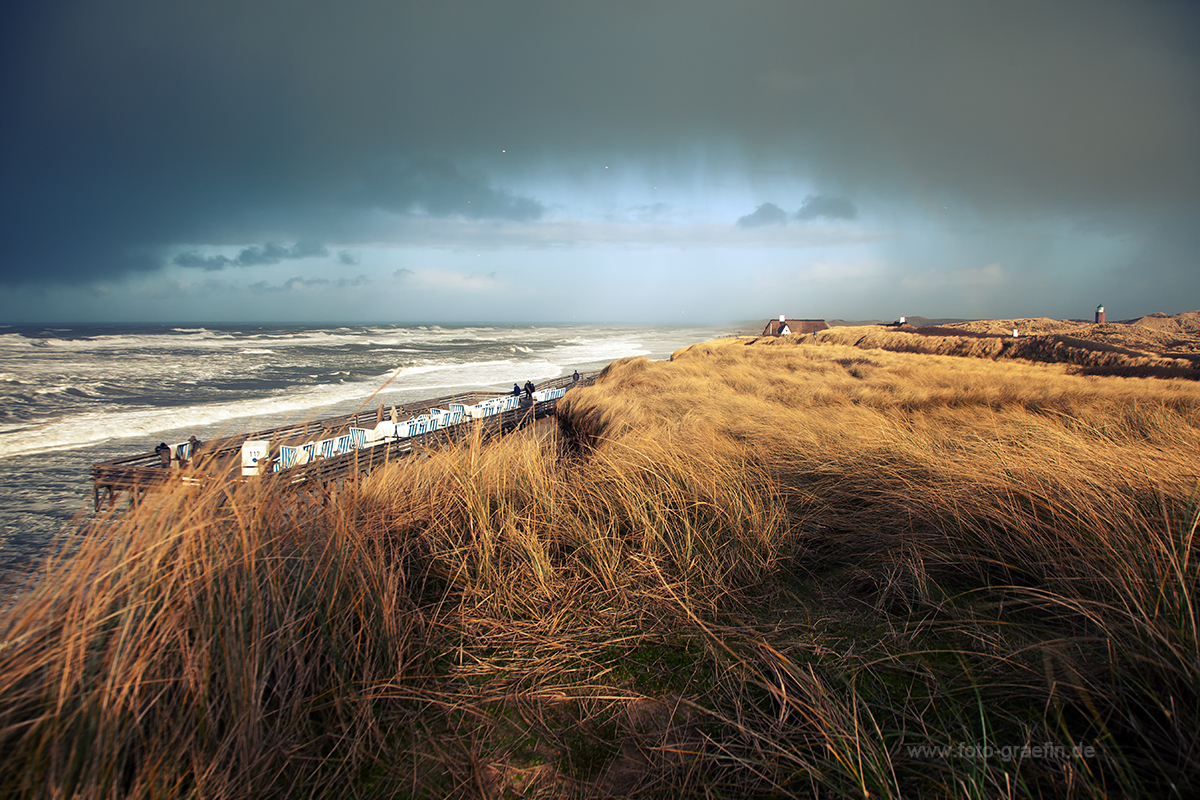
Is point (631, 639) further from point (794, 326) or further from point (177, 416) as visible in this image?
point (794, 326)

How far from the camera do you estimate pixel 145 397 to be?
2311 centimetres

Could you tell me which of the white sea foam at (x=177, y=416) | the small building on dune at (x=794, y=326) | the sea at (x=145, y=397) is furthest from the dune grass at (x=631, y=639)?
the small building on dune at (x=794, y=326)

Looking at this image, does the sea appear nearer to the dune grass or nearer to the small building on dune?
the dune grass

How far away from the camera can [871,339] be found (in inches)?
934

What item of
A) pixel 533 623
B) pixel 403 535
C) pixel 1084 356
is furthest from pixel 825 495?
pixel 1084 356

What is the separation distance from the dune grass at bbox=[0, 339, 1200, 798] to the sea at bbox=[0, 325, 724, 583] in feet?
1.45

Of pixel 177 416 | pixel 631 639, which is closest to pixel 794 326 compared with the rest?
pixel 177 416

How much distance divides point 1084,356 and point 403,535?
19.6m

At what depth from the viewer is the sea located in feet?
34.3

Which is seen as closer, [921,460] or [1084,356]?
[921,460]

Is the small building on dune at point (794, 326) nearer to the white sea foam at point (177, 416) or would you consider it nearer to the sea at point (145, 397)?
the sea at point (145, 397)

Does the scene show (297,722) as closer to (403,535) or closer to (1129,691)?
(403,535)

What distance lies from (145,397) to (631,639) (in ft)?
99.5

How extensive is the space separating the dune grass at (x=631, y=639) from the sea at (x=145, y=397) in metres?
0.44
